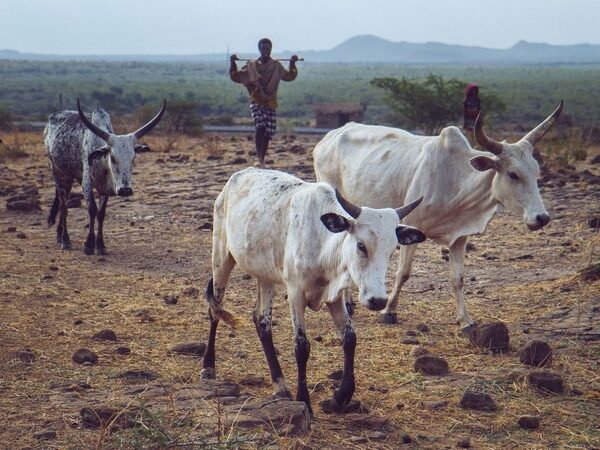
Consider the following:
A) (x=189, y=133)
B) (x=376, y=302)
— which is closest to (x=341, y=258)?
(x=376, y=302)

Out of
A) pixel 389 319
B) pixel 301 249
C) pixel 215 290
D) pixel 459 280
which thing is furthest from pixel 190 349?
pixel 459 280

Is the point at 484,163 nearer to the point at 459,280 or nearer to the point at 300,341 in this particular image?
the point at 459,280

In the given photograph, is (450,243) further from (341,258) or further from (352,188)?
(341,258)

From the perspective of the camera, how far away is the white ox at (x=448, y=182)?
27.1 ft

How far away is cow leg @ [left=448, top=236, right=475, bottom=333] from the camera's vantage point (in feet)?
27.5

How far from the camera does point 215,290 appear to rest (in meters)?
7.30

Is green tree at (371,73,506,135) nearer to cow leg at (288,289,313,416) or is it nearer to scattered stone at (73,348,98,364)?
scattered stone at (73,348,98,364)

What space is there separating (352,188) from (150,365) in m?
3.03

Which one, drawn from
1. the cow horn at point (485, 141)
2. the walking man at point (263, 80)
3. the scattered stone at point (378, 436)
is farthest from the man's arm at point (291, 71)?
the scattered stone at point (378, 436)

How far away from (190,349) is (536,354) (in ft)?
7.94

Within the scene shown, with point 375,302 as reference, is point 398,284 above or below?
below

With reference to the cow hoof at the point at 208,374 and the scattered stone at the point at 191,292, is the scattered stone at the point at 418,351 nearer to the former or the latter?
the cow hoof at the point at 208,374

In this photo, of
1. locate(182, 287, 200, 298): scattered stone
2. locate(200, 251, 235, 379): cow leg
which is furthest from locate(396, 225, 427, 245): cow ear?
locate(182, 287, 200, 298): scattered stone

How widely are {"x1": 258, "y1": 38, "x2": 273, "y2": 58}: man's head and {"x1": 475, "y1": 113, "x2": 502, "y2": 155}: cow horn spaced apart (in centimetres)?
630
